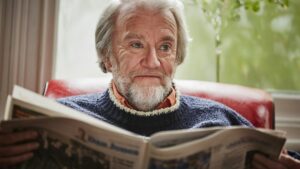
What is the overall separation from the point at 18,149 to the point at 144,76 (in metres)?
0.51

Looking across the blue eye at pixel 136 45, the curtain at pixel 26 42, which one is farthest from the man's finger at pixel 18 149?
the curtain at pixel 26 42

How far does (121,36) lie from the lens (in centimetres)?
114

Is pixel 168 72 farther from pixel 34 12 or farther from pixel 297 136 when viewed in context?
pixel 297 136

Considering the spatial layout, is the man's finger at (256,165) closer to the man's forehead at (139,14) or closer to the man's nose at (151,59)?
the man's nose at (151,59)

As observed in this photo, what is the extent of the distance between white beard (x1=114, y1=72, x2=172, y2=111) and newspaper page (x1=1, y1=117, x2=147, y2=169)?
0.43 metres

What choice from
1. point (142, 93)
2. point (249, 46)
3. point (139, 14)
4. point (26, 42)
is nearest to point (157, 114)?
point (142, 93)

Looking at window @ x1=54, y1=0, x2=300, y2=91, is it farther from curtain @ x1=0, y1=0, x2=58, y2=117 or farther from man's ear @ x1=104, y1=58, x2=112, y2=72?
man's ear @ x1=104, y1=58, x2=112, y2=72

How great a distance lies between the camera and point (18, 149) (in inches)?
27.5

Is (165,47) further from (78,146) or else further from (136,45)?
(78,146)

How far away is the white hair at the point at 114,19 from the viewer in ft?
3.69

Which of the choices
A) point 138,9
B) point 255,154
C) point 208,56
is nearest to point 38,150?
point 255,154

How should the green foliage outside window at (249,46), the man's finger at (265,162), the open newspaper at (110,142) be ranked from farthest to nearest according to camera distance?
1. the green foliage outside window at (249,46)
2. the man's finger at (265,162)
3. the open newspaper at (110,142)

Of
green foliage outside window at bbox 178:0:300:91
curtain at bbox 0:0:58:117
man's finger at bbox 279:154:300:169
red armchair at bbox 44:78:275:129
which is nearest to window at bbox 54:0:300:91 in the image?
green foliage outside window at bbox 178:0:300:91

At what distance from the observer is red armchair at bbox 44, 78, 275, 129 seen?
122 centimetres
